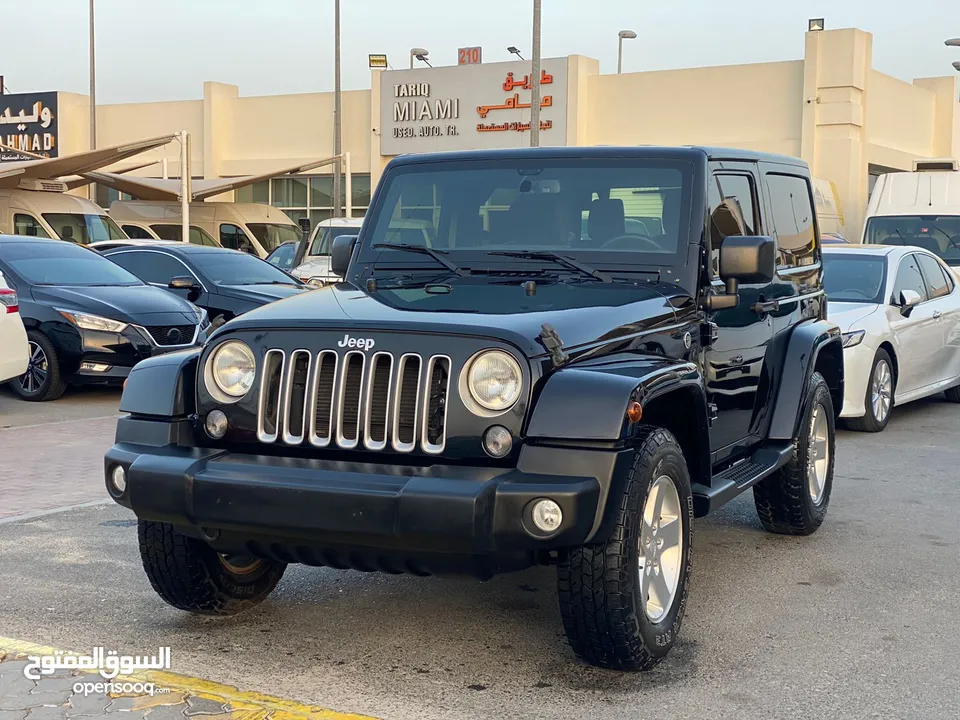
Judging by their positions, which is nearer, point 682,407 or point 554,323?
point 554,323

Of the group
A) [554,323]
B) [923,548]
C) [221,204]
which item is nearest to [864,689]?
[554,323]

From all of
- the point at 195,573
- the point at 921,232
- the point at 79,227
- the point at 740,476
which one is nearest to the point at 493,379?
the point at 195,573

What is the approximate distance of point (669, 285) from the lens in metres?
5.27

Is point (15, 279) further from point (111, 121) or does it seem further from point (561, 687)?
point (111, 121)

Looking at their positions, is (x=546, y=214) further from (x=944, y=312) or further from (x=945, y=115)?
(x=945, y=115)

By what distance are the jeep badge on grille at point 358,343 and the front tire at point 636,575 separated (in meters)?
0.97

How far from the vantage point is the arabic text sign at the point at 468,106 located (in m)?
36.1

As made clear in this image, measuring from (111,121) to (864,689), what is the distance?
42.1 m

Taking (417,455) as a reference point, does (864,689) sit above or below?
below

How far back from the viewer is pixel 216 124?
4097cm

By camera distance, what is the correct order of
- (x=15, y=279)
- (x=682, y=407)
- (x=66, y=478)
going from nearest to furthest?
(x=682, y=407)
(x=66, y=478)
(x=15, y=279)

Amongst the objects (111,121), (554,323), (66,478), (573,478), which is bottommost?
(66,478)

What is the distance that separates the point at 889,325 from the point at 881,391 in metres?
0.55

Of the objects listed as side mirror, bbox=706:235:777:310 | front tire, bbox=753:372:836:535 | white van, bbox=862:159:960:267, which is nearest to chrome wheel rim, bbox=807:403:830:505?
front tire, bbox=753:372:836:535
